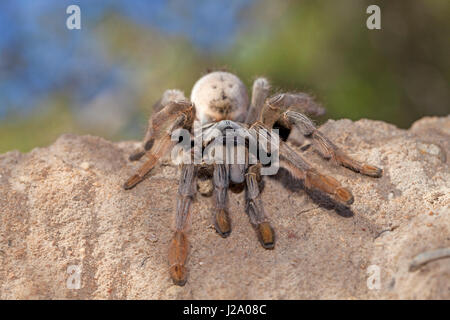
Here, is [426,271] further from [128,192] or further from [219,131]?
[128,192]

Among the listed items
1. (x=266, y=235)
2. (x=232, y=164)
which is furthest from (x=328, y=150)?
(x=266, y=235)

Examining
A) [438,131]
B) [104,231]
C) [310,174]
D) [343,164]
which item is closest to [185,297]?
[104,231]

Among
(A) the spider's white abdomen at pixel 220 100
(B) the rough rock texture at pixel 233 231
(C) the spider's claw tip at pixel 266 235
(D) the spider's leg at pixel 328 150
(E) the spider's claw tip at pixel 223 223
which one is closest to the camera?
(B) the rough rock texture at pixel 233 231

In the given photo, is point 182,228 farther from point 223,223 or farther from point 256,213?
point 256,213

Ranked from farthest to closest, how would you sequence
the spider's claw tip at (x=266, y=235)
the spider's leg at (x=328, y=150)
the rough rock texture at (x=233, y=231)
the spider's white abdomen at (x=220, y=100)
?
the spider's white abdomen at (x=220, y=100) → the spider's leg at (x=328, y=150) → the spider's claw tip at (x=266, y=235) → the rough rock texture at (x=233, y=231)

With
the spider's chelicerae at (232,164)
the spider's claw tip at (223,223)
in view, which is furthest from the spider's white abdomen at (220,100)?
the spider's claw tip at (223,223)

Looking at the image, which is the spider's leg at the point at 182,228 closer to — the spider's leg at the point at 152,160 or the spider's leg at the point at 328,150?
the spider's leg at the point at 152,160

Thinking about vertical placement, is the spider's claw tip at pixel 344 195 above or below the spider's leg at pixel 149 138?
below

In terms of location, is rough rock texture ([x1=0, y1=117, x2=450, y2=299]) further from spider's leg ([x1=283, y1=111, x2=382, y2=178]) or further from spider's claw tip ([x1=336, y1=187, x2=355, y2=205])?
spider's claw tip ([x1=336, y1=187, x2=355, y2=205])
